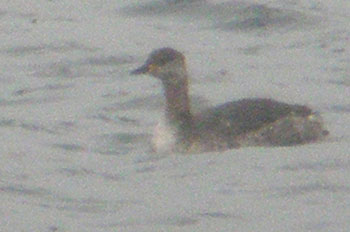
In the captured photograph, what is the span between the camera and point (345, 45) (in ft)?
60.6

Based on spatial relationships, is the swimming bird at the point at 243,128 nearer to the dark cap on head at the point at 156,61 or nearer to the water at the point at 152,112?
the dark cap on head at the point at 156,61

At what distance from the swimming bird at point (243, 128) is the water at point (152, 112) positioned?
0.14m

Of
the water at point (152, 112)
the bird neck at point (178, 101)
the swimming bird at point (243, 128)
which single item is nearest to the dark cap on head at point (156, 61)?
the swimming bird at point (243, 128)

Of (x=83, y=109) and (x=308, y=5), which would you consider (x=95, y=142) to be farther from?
(x=308, y=5)

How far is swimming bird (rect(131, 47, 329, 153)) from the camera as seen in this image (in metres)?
15.0

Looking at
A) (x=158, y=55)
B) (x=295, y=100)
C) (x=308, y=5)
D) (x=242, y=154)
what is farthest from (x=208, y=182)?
(x=308, y=5)

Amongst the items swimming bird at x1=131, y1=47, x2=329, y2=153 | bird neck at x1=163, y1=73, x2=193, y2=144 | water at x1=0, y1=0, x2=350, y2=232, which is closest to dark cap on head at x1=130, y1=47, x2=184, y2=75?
swimming bird at x1=131, y1=47, x2=329, y2=153

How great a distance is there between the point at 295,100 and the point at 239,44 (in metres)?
2.28

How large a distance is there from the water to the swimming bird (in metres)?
0.14

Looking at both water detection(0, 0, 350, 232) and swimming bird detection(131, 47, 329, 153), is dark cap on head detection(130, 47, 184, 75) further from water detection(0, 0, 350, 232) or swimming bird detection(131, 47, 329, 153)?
water detection(0, 0, 350, 232)

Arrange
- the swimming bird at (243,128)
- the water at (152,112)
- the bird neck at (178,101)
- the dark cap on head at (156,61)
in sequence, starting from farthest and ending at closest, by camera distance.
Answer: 1. the bird neck at (178,101)
2. the dark cap on head at (156,61)
3. the swimming bird at (243,128)
4. the water at (152,112)

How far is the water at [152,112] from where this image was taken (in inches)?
502

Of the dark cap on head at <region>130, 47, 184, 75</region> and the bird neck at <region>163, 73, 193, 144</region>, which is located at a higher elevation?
the dark cap on head at <region>130, 47, 184, 75</region>

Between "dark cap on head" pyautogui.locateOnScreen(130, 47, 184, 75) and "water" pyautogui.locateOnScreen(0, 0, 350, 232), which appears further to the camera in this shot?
"dark cap on head" pyautogui.locateOnScreen(130, 47, 184, 75)
